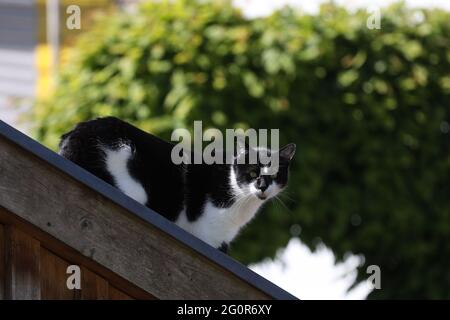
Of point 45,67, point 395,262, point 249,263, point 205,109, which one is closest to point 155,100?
point 205,109

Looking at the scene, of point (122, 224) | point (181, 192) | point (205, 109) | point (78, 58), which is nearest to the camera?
point (122, 224)

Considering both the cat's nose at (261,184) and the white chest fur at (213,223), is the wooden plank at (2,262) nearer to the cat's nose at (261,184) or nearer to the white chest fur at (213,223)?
the white chest fur at (213,223)

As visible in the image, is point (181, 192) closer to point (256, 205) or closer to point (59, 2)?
point (256, 205)

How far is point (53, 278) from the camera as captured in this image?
4008 mm

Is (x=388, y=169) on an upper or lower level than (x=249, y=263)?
upper

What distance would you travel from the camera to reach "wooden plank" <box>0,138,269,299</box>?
379 centimetres

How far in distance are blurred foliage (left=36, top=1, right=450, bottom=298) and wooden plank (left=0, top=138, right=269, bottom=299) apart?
14.5ft

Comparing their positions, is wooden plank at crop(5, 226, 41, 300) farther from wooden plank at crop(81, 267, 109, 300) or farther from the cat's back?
the cat's back

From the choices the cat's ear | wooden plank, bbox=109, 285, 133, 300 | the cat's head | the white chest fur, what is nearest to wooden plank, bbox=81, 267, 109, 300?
wooden plank, bbox=109, 285, 133, 300

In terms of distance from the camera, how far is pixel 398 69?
9.02 meters

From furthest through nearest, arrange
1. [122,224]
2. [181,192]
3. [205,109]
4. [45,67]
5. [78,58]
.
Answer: [45,67] < [78,58] < [205,109] < [181,192] < [122,224]

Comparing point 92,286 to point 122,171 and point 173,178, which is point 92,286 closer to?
point 122,171

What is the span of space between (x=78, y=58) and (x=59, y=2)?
284 centimetres

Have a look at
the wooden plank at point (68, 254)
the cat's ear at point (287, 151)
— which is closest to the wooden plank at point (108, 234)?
the wooden plank at point (68, 254)
